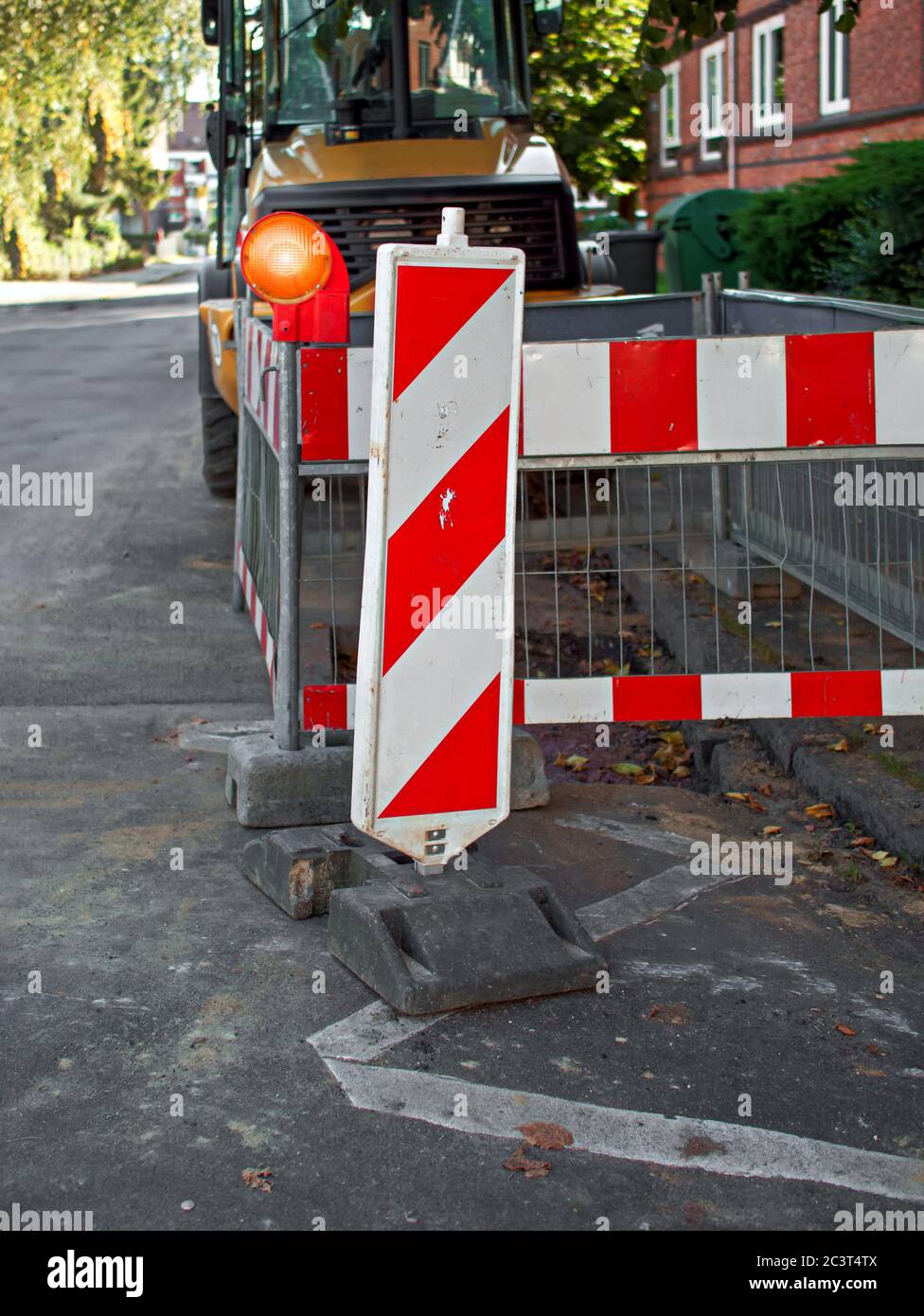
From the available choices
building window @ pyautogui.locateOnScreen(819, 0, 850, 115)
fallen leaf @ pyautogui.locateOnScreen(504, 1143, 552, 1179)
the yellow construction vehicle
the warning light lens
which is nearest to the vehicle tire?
the yellow construction vehicle

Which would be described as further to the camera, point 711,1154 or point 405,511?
point 405,511

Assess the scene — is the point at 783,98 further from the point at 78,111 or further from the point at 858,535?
the point at 78,111

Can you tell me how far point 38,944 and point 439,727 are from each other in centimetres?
116

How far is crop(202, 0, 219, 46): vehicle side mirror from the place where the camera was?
10.5 meters

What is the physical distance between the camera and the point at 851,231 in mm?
9445

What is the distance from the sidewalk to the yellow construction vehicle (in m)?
24.7

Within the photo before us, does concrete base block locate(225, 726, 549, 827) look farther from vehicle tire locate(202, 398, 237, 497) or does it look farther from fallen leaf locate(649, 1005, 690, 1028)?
vehicle tire locate(202, 398, 237, 497)

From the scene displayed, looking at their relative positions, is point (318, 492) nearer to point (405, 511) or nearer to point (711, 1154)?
point (405, 511)

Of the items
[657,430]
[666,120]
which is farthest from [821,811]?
[666,120]

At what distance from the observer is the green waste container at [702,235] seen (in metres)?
15.9

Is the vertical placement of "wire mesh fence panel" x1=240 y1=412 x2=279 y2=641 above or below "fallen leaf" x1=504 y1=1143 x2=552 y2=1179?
above

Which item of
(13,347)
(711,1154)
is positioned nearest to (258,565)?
(711,1154)

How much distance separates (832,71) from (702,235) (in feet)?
25.1
